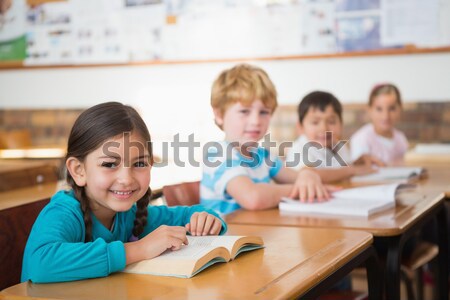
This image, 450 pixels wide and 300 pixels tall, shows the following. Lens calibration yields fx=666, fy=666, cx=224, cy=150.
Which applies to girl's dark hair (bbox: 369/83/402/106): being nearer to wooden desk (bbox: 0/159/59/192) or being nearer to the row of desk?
the row of desk

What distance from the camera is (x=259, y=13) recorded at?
474 cm

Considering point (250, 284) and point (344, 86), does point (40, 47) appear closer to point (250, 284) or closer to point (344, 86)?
point (344, 86)

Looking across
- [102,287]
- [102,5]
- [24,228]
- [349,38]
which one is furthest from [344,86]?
[102,287]

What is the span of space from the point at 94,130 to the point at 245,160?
91cm

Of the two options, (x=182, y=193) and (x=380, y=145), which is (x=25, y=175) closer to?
(x=182, y=193)

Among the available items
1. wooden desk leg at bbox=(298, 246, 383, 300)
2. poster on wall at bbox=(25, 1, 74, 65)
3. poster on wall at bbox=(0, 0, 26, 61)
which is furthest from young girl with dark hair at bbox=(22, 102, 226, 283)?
poster on wall at bbox=(0, 0, 26, 61)

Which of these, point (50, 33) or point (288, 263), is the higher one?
point (50, 33)

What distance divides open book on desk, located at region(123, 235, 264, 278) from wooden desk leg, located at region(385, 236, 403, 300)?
1.60ft

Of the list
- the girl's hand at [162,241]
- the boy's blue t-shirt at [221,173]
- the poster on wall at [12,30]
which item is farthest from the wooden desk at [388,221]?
the poster on wall at [12,30]

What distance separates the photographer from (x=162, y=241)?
133 centimetres

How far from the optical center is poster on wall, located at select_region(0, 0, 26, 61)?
548 cm

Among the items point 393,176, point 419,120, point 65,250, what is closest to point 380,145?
point 419,120

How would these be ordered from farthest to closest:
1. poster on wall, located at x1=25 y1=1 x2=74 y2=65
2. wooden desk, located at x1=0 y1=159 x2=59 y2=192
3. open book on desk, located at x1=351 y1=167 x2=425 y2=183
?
poster on wall, located at x1=25 y1=1 x2=74 y2=65
open book on desk, located at x1=351 y1=167 x2=425 y2=183
wooden desk, located at x1=0 y1=159 x2=59 y2=192

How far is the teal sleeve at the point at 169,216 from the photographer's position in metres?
1.66
